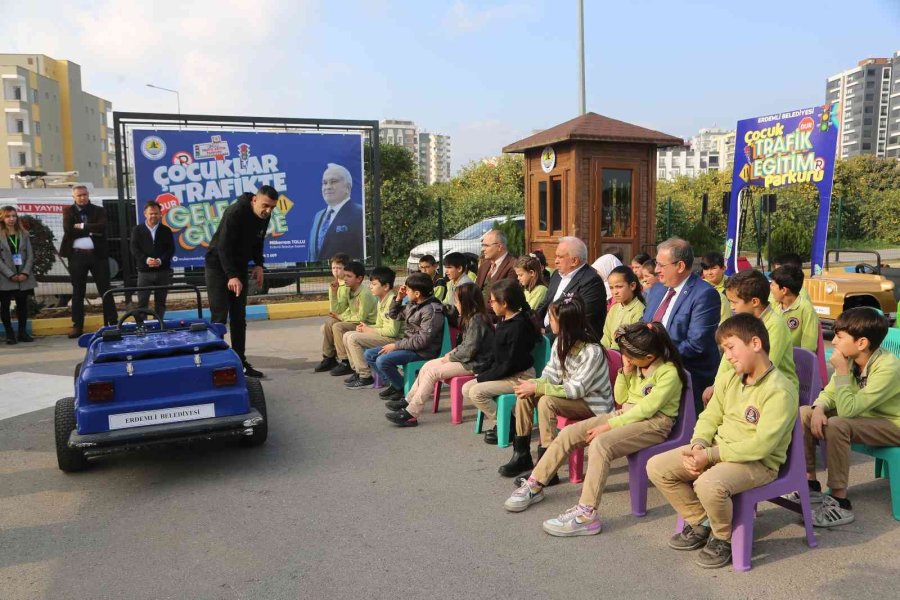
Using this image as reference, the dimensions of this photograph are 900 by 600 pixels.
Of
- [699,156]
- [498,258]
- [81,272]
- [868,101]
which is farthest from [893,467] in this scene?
[699,156]

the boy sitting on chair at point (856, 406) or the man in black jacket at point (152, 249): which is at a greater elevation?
the man in black jacket at point (152, 249)

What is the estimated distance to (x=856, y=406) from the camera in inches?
149

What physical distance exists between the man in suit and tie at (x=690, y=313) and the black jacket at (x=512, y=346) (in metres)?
0.95

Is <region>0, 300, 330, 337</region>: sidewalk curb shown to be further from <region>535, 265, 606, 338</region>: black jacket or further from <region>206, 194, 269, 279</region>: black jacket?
<region>535, 265, 606, 338</region>: black jacket

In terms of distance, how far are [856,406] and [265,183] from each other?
10.0 meters

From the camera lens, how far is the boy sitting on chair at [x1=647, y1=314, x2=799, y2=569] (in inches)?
129

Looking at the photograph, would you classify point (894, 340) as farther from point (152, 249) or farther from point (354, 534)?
point (152, 249)

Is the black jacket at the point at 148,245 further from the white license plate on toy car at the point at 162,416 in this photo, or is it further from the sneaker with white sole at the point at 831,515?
the sneaker with white sole at the point at 831,515

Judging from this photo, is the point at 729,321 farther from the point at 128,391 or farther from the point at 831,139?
the point at 831,139

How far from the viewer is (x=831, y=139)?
37.9 ft

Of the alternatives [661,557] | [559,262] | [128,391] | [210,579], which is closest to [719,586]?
[661,557]

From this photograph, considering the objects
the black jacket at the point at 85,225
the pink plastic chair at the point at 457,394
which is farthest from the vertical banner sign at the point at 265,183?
the pink plastic chair at the point at 457,394

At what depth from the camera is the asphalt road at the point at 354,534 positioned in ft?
10.6

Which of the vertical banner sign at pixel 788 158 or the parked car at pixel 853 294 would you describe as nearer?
the parked car at pixel 853 294
